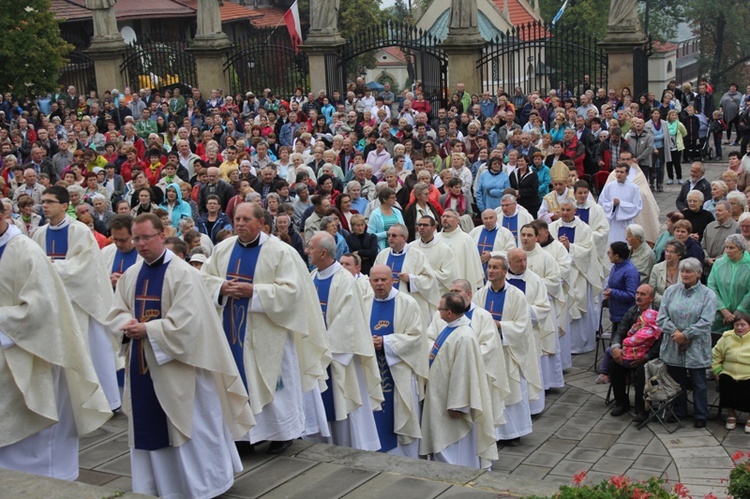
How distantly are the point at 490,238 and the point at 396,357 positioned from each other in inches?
134

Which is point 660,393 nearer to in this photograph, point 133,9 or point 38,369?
point 38,369

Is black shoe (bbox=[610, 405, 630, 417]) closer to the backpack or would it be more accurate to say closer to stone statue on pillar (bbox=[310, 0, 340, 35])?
the backpack

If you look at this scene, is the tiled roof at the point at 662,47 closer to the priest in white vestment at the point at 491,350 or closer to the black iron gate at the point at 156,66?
the black iron gate at the point at 156,66

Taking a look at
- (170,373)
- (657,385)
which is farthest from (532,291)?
(170,373)

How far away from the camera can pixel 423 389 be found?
28.2 feet

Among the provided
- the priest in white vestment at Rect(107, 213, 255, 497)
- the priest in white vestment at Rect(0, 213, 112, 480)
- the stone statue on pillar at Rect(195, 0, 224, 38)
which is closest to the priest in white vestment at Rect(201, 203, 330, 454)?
the priest in white vestment at Rect(107, 213, 255, 497)

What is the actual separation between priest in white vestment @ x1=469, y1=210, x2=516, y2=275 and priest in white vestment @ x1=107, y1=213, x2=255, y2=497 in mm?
5481

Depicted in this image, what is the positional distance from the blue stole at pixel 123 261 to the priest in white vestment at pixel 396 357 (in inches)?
79.7

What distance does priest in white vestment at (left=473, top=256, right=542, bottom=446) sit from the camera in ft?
30.5

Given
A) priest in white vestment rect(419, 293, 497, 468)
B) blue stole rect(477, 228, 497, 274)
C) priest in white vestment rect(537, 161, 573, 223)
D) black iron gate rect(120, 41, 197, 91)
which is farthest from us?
black iron gate rect(120, 41, 197, 91)

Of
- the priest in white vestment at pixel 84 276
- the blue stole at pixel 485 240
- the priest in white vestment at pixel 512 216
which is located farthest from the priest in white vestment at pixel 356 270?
the priest in white vestment at pixel 512 216

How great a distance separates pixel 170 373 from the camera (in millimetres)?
6125

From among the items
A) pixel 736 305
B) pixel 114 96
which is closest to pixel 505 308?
pixel 736 305

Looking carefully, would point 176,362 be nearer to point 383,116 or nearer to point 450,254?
point 450,254
